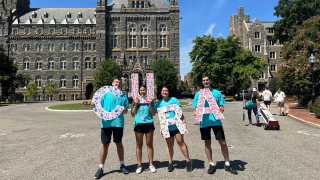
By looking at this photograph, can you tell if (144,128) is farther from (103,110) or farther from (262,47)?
(262,47)

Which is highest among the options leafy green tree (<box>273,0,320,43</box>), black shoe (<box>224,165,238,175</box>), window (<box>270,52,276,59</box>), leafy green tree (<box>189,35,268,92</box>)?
leafy green tree (<box>273,0,320,43</box>)

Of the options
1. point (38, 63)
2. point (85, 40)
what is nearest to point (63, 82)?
point (38, 63)

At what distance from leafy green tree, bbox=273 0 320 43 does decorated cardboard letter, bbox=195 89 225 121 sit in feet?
93.4

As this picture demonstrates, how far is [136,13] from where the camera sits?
4356 cm

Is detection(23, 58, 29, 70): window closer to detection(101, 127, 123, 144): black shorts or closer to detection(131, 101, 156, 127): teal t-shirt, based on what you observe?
detection(101, 127, 123, 144): black shorts

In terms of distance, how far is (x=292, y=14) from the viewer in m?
29.1

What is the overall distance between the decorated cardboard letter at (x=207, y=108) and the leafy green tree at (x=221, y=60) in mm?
27263

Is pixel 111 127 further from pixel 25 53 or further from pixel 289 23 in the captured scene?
pixel 25 53

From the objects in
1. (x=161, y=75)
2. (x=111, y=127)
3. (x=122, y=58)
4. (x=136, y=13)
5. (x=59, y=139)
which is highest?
(x=136, y=13)

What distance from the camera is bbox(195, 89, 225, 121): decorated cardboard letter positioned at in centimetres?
427

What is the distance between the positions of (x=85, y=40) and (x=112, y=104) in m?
46.1

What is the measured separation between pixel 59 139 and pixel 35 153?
173cm

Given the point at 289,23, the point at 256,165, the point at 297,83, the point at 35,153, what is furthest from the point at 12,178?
the point at 289,23

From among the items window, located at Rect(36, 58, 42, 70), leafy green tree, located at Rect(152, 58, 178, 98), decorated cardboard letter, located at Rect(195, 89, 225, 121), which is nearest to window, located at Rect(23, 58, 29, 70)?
window, located at Rect(36, 58, 42, 70)
